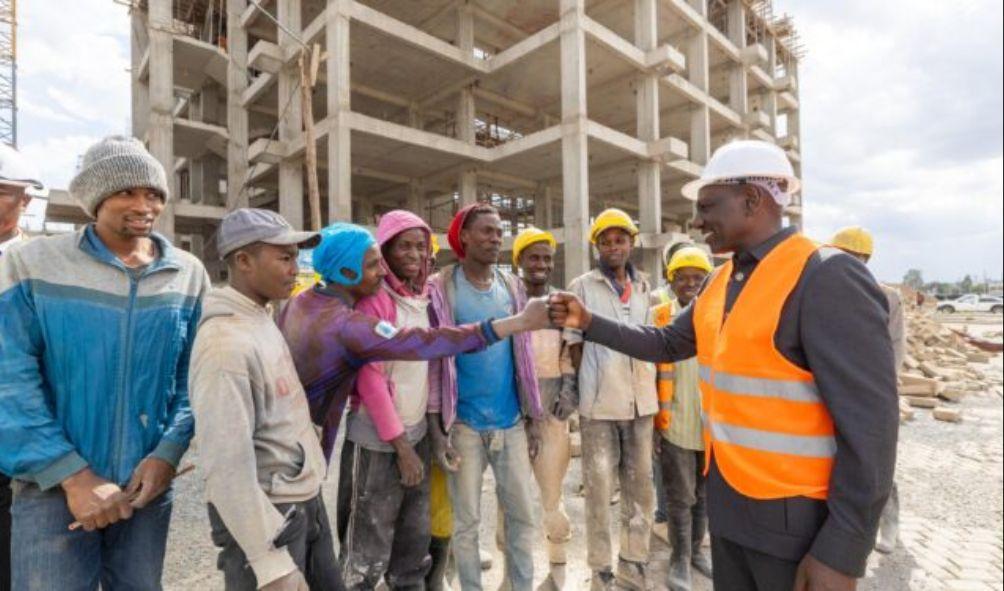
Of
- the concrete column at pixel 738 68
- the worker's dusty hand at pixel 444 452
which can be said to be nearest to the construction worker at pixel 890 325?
the worker's dusty hand at pixel 444 452

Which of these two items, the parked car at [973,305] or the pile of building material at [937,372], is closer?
the pile of building material at [937,372]

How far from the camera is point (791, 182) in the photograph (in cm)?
178

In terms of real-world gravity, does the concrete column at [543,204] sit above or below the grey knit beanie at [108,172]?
above

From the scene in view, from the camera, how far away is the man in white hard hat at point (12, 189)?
1925 mm

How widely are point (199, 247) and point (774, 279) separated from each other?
24857mm

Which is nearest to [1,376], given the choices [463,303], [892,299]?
[463,303]

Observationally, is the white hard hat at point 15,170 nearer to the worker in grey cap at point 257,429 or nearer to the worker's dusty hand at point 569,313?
the worker in grey cap at point 257,429

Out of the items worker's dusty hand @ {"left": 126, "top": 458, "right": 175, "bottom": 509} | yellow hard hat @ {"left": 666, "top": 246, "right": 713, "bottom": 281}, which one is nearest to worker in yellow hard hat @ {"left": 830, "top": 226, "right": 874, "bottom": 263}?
yellow hard hat @ {"left": 666, "top": 246, "right": 713, "bottom": 281}

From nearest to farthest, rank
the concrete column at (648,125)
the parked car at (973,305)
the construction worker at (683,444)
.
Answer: the construction worker at (683,444)
the concrete column at (648,125)
the parked car at (973,305)

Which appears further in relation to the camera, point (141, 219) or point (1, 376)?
point (141, 219)

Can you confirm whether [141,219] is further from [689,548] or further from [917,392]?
[917,392]

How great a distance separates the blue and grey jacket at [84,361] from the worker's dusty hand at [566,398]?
2.09m

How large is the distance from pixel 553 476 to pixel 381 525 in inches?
49.3

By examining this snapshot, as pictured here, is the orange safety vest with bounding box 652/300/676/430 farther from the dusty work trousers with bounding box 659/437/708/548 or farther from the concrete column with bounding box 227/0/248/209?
the concrete column with bounding box 227/0/248/209
